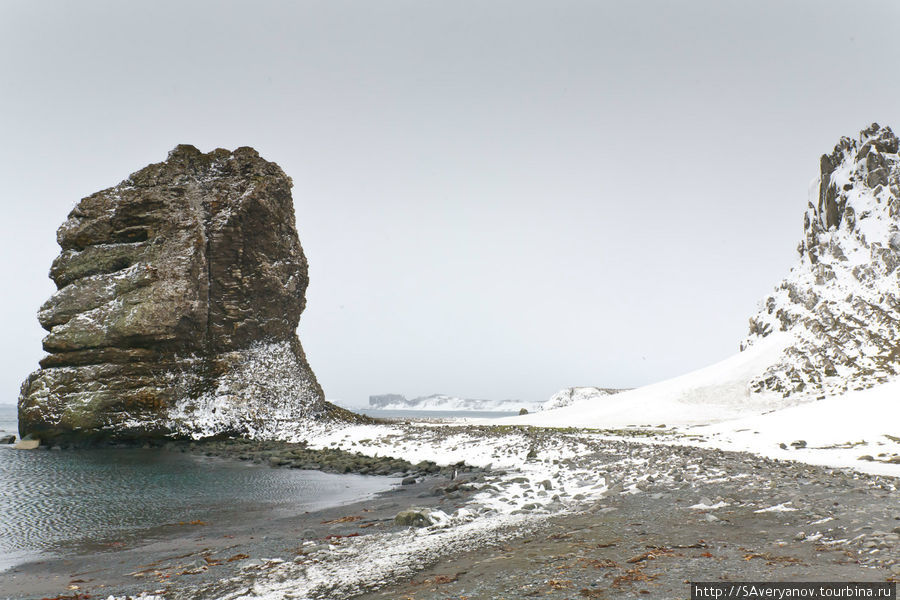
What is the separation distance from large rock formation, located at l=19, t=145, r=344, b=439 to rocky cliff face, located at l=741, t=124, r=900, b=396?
1663 inches

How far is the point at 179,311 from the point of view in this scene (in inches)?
1457

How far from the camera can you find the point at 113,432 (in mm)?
33625

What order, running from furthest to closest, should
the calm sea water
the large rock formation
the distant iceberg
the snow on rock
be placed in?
the distant iceberg < the large rock formation < the snow on rock < the calm sea water

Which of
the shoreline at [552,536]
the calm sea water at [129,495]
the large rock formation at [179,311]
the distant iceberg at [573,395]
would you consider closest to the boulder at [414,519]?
the shoreline at [552,536]

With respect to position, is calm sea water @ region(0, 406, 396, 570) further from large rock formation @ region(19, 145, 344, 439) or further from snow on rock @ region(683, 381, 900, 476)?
snow on rock @ region(683, 381, 900, 476)

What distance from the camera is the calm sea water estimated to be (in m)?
12.4

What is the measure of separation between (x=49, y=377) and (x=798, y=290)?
63.9 m

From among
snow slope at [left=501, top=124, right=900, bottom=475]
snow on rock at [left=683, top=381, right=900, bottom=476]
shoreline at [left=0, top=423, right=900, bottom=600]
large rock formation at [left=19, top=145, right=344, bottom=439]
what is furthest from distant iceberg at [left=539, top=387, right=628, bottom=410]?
shoreline at [left=0, top=423, right=900, bottom=600]

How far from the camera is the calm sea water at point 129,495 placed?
12398 mm

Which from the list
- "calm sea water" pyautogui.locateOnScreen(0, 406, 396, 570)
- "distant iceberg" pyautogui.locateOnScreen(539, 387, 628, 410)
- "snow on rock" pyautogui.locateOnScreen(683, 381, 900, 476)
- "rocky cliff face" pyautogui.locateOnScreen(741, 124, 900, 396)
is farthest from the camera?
"distant iceberg" pyautogui.locateOnScreen(539, 387, 628, 410)

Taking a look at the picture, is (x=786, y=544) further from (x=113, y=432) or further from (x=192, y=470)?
(x=113, y=432)

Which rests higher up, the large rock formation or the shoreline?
the large rock formation

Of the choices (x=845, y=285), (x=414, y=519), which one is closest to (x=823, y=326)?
(x=845, y=285)

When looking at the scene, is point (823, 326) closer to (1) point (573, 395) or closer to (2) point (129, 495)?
(1) point (573, 395)
